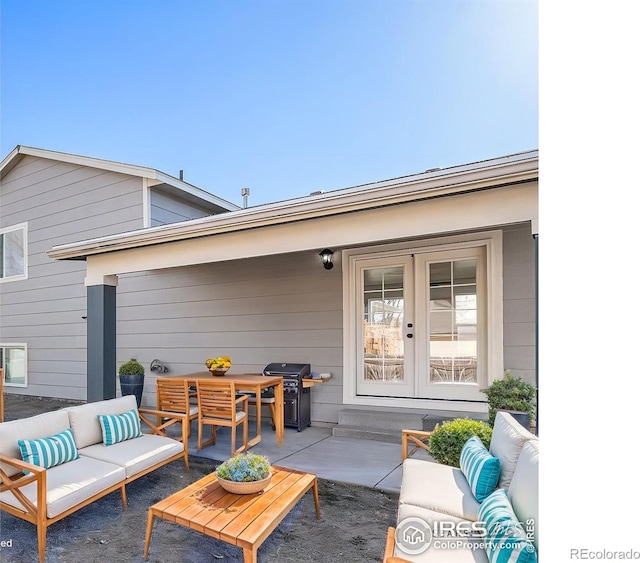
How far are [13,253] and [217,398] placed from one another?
760 centimetres

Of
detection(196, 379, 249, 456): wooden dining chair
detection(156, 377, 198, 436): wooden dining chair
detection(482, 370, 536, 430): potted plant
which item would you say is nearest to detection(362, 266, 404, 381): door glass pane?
detection(482, 370, 536, 430): potted plant

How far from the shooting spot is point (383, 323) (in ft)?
17.7

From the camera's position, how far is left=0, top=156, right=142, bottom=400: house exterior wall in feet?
24.2

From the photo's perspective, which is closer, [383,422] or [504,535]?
[504,535]

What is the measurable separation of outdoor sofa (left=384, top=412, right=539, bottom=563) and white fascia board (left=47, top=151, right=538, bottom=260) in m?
1.71

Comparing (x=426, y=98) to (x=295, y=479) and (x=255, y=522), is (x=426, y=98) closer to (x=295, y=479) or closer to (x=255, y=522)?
(x=295, y=479)

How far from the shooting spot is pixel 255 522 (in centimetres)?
212

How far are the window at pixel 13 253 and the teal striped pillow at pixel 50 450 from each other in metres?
7.15

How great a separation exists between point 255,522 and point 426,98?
6.46 meters

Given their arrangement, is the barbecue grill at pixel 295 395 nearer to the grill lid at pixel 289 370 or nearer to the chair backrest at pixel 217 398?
the grill lid at pixel 289 370

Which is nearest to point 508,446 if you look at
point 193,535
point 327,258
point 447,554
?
point 447,554

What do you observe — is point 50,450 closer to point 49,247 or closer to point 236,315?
point 236,315

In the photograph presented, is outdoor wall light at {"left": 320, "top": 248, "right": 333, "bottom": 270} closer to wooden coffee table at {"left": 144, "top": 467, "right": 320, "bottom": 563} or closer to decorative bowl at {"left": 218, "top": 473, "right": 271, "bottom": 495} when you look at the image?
wooden coffee table at {"left": 144, "top": 467, "right": 320, "bottom": 563}

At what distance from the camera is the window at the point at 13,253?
8547mm
